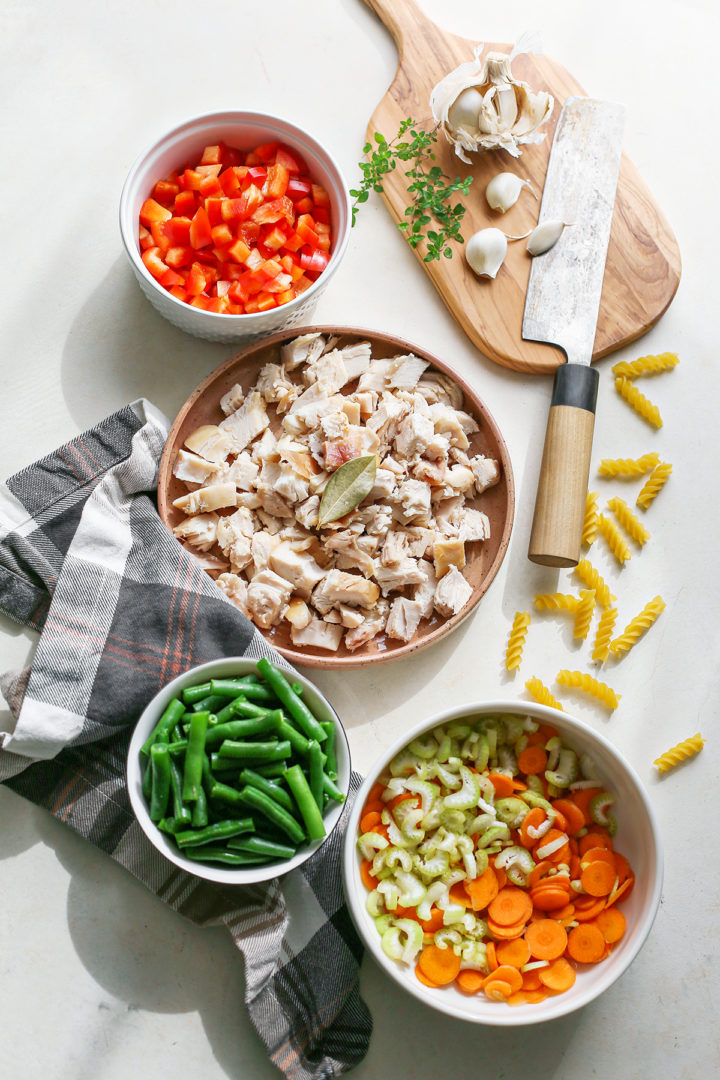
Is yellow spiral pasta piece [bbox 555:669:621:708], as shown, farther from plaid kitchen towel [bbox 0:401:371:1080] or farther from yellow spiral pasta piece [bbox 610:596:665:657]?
plaid kitchen towel [bbox 0:401:371:1080]

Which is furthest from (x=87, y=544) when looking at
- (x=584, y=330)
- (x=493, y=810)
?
(x=584, y=330)

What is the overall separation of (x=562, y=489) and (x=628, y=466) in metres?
0.32

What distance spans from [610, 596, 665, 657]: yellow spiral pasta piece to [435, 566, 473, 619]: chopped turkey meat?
0.57m

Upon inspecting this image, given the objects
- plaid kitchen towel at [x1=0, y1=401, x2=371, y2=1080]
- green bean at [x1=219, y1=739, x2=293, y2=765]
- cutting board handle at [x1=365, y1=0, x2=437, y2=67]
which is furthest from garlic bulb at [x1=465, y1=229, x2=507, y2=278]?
green bean at [x1=219, y1=739, x2=293, y2=765]

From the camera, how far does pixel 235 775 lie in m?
2.40

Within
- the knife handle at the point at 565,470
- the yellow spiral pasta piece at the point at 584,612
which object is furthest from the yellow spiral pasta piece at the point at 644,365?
the yellow spiral pasta piece at the point at 584,612

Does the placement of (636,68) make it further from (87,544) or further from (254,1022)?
(254,1022)

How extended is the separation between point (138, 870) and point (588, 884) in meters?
1.31

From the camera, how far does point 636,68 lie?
3260 millimetres

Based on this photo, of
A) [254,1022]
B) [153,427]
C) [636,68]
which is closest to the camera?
[254,1022]

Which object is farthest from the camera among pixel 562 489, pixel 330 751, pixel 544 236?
pixel 544 236

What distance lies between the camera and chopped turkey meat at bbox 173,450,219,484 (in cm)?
272

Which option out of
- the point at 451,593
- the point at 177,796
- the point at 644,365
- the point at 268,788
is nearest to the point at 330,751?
the point at 268,788

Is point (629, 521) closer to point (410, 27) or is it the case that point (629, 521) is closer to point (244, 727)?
point (244, 727)
